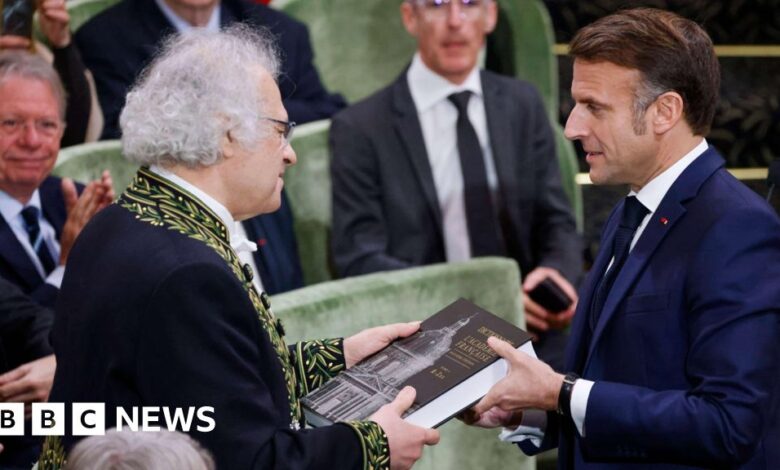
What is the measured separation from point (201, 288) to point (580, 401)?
58 centimetres

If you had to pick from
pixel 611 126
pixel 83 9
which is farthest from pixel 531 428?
pixel 83 9

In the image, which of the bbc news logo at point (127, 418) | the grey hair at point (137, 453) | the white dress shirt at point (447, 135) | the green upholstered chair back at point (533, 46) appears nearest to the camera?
the grey hair at point (137, 453)

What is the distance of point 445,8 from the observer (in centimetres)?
356

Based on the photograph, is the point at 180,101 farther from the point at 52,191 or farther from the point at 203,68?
the point at 52,191

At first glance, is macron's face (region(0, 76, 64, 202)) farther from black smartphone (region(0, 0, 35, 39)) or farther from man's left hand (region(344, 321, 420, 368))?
man's left hand (region(344, 321, 420, 368))

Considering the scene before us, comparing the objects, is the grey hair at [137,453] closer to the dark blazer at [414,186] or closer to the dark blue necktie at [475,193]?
the dark blazer at [414,186]

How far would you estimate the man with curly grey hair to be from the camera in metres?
1.62

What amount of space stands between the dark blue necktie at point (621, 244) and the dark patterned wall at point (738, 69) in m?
2.34

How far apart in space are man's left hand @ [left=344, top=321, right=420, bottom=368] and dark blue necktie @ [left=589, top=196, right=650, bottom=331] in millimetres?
285

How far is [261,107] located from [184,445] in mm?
573

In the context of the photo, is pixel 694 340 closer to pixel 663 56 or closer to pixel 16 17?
pixel 663 56

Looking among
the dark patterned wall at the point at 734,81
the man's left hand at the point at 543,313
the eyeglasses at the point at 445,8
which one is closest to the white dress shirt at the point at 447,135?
the eyeglasses at the point at 445,8

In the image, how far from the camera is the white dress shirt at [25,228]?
9.29 ft

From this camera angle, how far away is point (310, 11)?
4.03m
